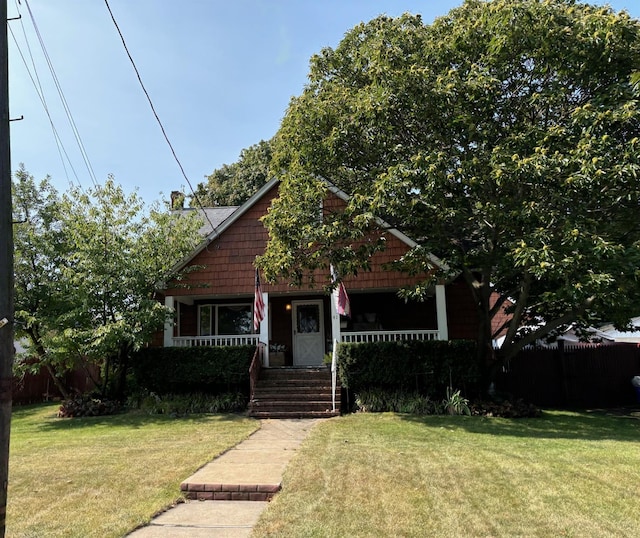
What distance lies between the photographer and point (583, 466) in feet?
20.6

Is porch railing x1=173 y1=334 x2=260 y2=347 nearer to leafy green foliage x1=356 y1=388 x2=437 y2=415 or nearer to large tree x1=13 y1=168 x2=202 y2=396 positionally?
large tree x1=13 y1=168 x2=202 y2=396

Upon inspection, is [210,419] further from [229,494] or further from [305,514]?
[305,514]

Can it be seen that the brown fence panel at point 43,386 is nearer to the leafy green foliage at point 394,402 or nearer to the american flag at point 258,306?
the american flag at point 258,306

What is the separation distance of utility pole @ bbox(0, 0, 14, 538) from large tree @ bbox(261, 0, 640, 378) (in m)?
6.92

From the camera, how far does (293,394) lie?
1195 centimetres

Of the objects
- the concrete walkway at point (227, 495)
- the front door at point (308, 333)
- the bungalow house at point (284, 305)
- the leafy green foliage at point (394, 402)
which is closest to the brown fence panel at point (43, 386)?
the bungalow house at point (284, 305)

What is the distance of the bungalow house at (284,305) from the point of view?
44.0 feet

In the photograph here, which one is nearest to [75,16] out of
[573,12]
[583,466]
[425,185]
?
[425,185]

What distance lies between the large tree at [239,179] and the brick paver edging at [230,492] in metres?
28.8

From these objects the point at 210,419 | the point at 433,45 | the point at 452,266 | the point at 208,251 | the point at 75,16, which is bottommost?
the point at 210,419

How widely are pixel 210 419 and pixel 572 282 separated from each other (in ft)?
27.8

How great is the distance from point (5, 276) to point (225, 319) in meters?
13.0

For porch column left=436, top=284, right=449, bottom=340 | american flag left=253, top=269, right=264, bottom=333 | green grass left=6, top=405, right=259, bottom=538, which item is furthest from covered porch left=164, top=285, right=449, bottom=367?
green grass left=6, top=405, right=259, bottom=538

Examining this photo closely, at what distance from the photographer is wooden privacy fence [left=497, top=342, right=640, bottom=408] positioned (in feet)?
47.2
